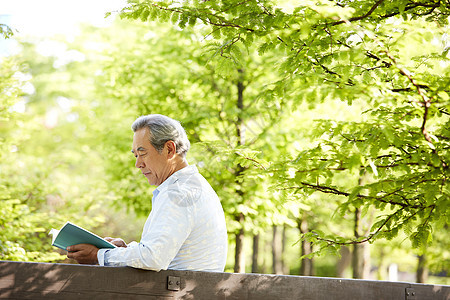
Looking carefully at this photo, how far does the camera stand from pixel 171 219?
8.14ft

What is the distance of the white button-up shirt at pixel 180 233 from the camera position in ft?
7.77

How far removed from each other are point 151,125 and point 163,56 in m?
5.34

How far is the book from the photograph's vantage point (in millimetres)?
2451

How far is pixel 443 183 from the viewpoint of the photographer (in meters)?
2.63

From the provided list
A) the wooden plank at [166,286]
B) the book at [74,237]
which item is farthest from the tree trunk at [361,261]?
the book at [74,237]

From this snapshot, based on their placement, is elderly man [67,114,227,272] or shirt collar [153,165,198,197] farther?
shirt collar [153,165,198,197]

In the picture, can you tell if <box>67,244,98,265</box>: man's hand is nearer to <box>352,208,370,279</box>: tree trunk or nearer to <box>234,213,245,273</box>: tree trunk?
<box>234,213,245,273</box>: tree trunk

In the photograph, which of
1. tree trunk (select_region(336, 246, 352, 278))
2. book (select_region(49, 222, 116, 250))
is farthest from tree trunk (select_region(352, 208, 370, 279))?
book (select_region(49, 222, 116, 250))

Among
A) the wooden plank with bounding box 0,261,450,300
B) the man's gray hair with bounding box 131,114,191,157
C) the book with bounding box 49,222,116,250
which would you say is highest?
the man's gray hair with bounding box 131,114,191,157

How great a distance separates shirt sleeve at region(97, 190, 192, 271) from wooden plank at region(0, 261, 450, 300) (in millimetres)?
69

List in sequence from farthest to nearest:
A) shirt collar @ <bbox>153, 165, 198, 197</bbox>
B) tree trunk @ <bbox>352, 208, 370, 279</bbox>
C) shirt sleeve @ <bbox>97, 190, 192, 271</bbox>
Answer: tree trunk @ <bbox>352, 208, 370, 279</bbox> < shirt collar @ <bbox>153, 165, 198, 197</bbox> < shirt sleeve @ <bbox>97, 190, 192, 271</bbox>

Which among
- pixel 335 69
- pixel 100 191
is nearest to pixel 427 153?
pixel 335 69

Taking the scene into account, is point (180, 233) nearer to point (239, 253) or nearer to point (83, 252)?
point (83, 252)

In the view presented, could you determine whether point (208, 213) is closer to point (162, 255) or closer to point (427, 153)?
point (162, 255)
